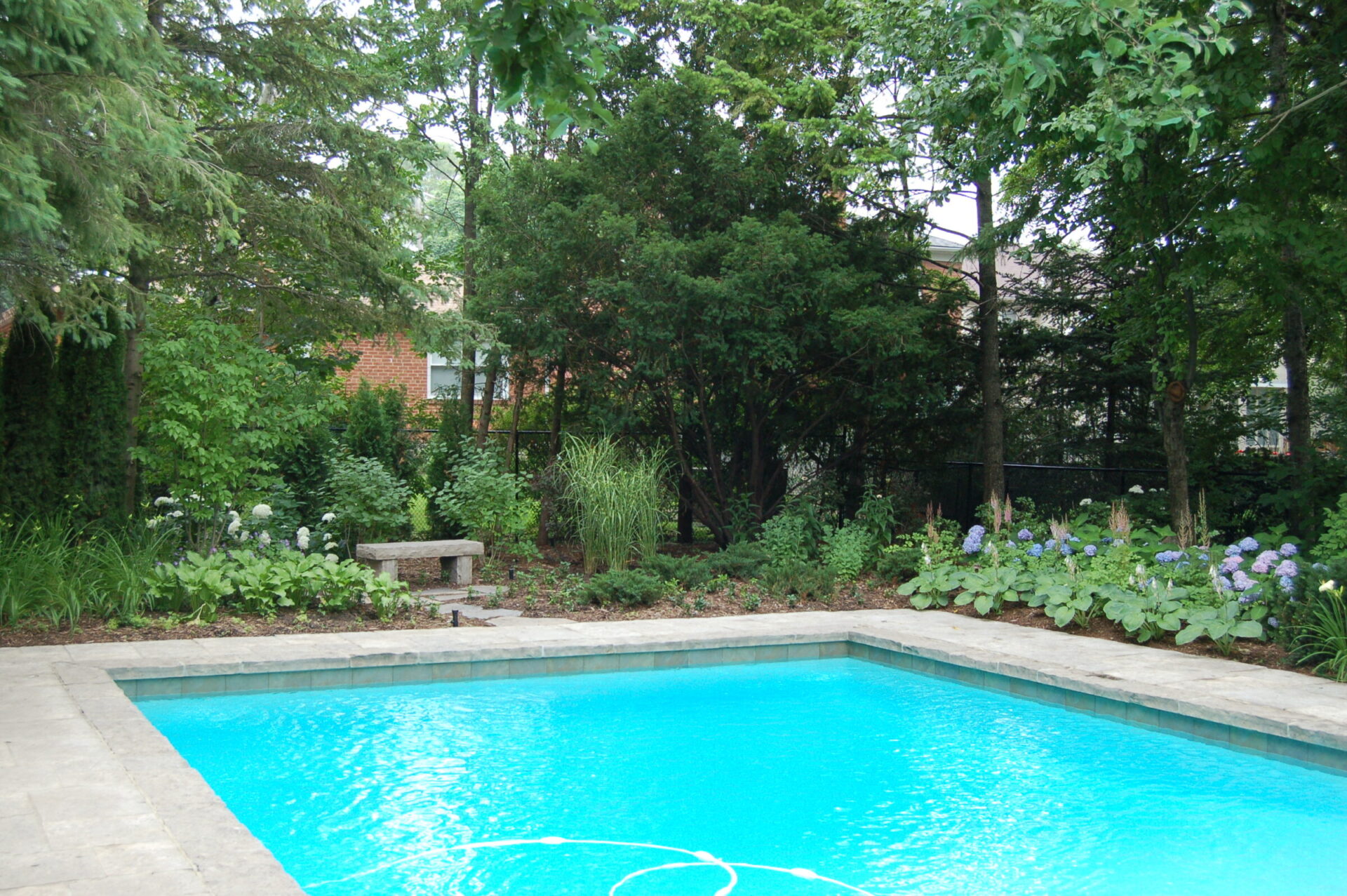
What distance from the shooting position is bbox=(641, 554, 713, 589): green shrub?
9875 mm

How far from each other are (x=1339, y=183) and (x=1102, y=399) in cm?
551

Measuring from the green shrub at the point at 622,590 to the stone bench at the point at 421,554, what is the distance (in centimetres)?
160

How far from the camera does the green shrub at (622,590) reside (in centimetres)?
915

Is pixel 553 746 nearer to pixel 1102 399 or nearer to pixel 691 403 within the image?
pixel 691 403

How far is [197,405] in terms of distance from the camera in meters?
9.01

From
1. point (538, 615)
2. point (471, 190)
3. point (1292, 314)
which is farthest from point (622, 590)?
point (471, 190)

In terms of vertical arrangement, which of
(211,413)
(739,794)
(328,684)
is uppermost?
(211,413)

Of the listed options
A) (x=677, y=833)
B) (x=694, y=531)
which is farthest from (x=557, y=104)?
(x=694, y=531)

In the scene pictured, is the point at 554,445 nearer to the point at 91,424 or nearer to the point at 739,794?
the point at 91,424

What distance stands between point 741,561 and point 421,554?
3052 mm

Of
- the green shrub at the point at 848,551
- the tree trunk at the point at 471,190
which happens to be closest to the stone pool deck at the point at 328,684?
the green shrub at the point at 848,551

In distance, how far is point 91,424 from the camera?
9039mm

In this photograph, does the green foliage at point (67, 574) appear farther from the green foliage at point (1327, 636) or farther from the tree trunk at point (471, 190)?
the green foliage at point (1327, 636)

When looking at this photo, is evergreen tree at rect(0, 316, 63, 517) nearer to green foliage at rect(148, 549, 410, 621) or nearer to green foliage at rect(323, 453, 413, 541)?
green foliage at rect(148, 549, 410, 621)
